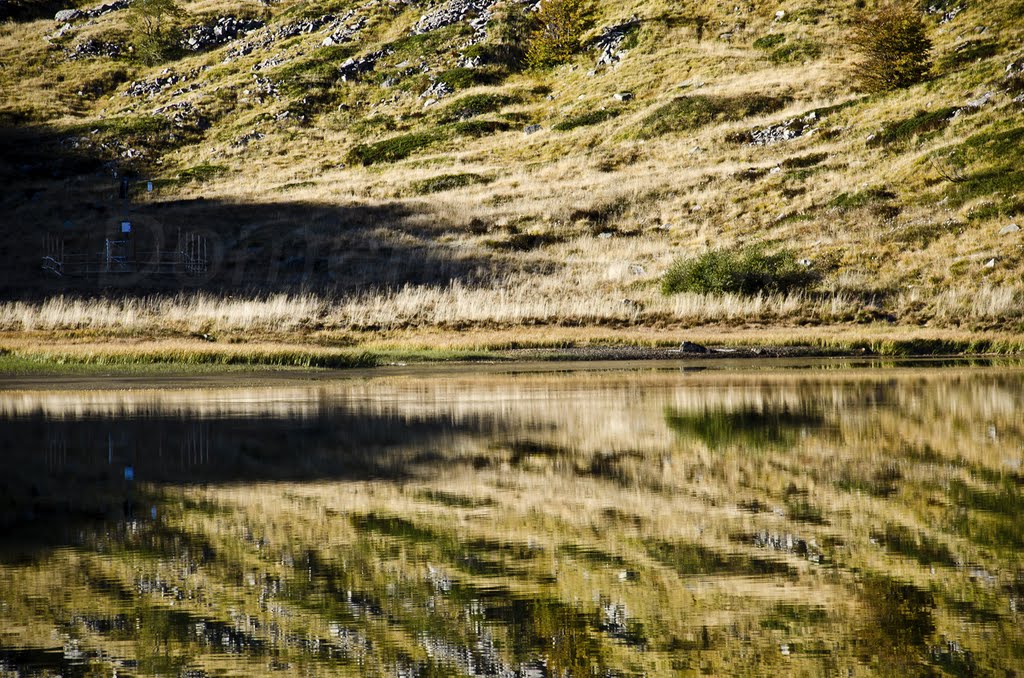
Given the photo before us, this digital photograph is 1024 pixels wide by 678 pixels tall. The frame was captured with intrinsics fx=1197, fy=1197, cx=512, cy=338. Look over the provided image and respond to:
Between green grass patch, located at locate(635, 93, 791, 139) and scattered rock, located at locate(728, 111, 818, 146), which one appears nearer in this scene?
scattered rock, located at locate(728, 111, 818, 146)

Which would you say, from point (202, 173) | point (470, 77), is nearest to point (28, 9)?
point (470, 77)

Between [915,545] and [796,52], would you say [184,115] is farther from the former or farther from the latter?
[915,545]

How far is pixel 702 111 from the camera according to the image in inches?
3415

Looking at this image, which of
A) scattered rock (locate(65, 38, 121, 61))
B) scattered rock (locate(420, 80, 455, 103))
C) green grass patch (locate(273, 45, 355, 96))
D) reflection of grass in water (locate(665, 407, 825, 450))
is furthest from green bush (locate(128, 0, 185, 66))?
reflection of grass in water (locate(665, 407, 825, 450))

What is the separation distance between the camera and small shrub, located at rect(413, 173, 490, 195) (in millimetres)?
80625

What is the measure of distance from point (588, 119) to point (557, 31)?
27.6 metres

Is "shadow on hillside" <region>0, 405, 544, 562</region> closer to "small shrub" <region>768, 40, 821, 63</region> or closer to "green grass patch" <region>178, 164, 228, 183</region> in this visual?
"green grass patch" <region>178, 164, 228, 183</region>

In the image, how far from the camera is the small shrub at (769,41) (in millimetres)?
100625

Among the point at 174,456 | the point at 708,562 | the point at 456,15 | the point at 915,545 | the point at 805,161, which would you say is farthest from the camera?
the point at 456,15

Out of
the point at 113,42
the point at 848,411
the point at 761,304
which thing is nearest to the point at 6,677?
the point at 848,411

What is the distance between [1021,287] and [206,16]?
128 m

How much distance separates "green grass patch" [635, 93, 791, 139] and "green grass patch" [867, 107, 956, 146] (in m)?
13.2

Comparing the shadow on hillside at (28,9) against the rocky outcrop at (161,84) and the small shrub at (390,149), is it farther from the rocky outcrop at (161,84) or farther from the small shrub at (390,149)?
the small shrub at (390,149)

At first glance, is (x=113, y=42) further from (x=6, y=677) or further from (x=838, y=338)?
(x=6, y=677)
